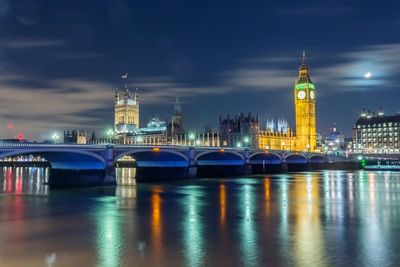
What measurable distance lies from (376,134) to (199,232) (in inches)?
6581

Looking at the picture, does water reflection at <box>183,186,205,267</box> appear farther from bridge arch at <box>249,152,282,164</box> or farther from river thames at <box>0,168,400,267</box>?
bridge arch at <box>249,152,282,164</box>

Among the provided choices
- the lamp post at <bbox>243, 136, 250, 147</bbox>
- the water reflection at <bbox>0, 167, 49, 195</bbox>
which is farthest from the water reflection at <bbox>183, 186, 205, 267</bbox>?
the lamp post at <bbox>243, 136, 250, 147</bbox>

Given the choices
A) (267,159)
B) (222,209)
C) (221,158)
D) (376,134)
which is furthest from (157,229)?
(376,134)

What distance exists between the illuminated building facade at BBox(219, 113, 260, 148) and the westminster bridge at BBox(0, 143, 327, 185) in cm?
2293

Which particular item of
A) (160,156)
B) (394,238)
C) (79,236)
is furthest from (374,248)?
(160,156)

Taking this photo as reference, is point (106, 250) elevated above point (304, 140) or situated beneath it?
situated beneath

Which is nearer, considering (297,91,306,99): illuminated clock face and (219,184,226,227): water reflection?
(219,184,226,227): water reflection

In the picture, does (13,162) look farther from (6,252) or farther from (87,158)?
(6,252)

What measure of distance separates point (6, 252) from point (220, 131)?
14388 centimetres

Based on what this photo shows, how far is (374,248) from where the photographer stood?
829 inches

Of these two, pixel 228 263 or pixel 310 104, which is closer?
pixel 228 263

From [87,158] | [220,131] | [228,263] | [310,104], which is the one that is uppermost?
[310,104]

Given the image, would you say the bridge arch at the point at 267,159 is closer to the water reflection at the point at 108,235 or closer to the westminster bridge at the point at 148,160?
the westminster bridge at the point at 148,160

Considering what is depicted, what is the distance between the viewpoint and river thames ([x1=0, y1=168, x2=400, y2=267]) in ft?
62.4
